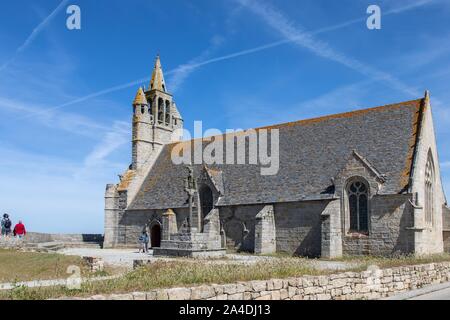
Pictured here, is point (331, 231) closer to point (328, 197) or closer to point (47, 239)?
point (328, 197)

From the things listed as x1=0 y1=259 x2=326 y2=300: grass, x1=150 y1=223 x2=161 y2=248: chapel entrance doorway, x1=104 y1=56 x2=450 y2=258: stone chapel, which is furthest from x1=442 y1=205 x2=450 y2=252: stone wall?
x1=150 y1=223 x2=161 y2=248: chapel entrance doorway

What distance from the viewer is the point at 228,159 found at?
32594 millimetres

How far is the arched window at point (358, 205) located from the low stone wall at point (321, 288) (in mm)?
8096

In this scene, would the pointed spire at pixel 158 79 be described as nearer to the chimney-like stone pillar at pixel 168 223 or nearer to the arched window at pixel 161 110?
the arched window at pixel 161 110

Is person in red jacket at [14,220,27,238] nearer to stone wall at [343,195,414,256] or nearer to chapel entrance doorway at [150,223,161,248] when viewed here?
chapel entrance doorway at [150,223,161,248]

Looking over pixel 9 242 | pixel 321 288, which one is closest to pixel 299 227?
pixel 321 288

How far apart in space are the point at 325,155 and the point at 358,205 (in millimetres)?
4443

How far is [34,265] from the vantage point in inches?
837

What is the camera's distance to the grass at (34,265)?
62.4ft

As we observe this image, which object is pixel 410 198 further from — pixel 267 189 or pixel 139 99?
pixel 139 99

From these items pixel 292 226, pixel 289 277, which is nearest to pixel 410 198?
pixel 292 226

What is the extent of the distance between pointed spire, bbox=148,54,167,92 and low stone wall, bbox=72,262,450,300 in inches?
1213

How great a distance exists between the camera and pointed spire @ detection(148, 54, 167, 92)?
135 ft
